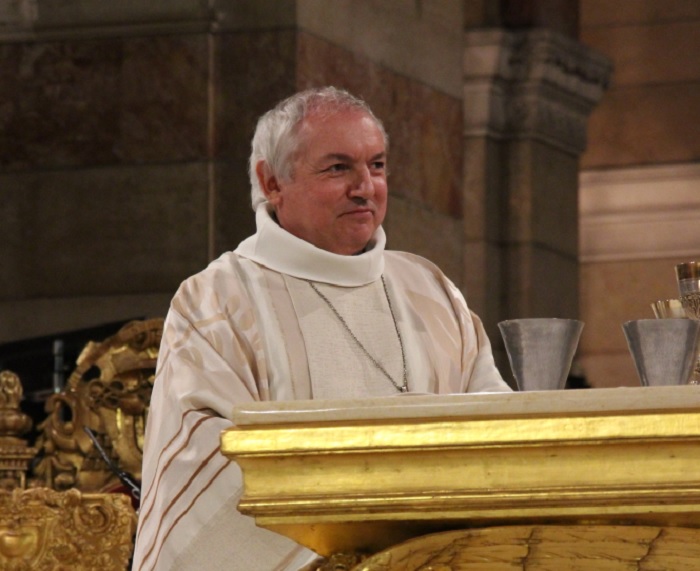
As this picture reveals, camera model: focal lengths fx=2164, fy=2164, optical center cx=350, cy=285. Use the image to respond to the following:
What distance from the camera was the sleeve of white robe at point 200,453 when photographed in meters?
3.09

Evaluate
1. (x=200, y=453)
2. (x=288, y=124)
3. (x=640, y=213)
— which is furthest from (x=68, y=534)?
(x=640, y=213)

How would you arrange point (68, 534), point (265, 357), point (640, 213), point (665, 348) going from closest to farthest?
point (665, 348)
point (265, 357)
point (68, 534)
point (640, 213)

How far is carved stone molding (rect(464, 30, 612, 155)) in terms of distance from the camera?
936cm

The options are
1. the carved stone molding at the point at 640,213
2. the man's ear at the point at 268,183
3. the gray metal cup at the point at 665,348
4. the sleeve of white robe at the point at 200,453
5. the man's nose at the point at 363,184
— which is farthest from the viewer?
the carved stone molding at the point at 640,213

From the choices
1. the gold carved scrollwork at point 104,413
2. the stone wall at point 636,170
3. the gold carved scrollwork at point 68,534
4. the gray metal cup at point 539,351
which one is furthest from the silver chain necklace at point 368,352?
the stone wall at point 636,170

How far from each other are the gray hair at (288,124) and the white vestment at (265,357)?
9 centimetres

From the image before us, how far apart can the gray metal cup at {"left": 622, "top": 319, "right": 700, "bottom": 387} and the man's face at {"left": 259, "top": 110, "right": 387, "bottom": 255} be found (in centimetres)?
110

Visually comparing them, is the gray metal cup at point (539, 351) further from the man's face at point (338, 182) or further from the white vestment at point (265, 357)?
the man's face at point (338, 182)

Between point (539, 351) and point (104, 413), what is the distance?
320 cm

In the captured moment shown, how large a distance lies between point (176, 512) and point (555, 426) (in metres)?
1.03

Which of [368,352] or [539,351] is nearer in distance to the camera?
[539,351]

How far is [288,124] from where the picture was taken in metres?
3.91

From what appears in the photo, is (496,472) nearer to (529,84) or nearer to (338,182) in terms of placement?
(338,182)

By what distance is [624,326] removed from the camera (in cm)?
277
